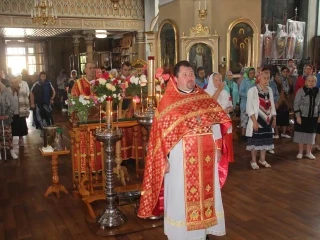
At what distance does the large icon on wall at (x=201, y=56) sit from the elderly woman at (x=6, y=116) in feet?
14.9

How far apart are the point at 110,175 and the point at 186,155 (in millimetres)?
1121

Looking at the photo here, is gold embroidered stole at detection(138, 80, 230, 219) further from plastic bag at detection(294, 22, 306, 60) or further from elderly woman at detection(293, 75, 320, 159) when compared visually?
plastic bag at detection(294, 22, 306, 60)

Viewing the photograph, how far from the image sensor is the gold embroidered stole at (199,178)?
2957 mm

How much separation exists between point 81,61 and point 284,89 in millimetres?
10585

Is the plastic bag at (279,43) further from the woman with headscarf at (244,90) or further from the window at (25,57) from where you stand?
the window at (25,57)

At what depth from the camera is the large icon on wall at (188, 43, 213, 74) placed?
9.42 metres

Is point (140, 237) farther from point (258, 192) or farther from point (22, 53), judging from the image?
point (22, 53)

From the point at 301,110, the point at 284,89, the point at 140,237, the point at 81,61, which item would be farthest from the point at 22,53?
the point at 140,237

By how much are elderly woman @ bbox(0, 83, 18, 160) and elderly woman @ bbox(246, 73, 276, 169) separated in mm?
4012

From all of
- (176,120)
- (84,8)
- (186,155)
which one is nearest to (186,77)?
(176,120)

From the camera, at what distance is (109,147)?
12.2 ft

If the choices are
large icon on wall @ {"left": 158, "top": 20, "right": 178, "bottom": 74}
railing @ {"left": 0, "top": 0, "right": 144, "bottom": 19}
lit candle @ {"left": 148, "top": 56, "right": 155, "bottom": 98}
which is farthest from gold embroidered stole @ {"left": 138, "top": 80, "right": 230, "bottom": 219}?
railing @ {"left": 0, "top": 0, "right": 144, "bottom": 19}

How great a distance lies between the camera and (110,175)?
3793mm

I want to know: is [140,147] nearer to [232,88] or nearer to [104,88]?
[104,88]
